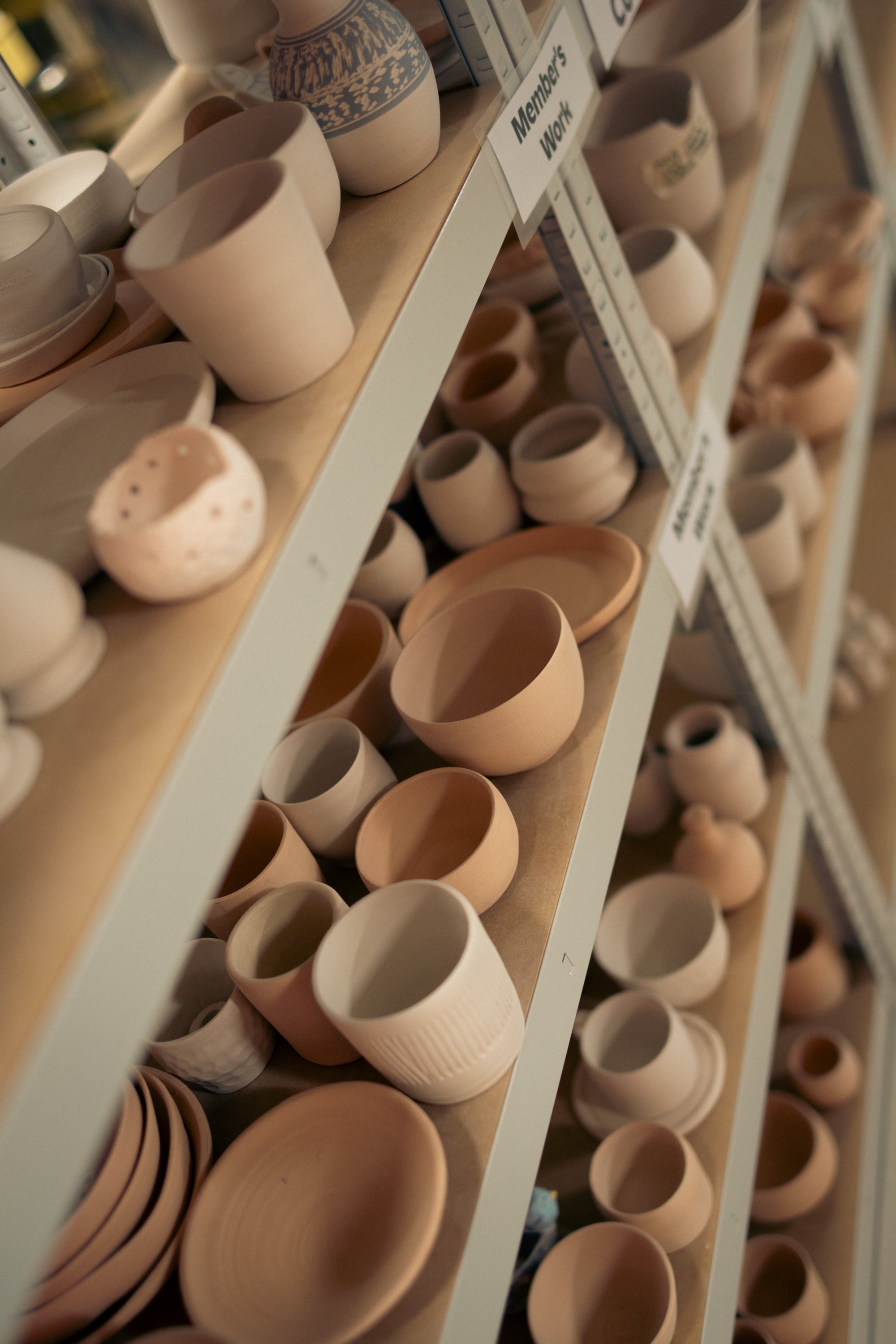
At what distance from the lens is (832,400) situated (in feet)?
5.18

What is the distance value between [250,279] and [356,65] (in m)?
0.27

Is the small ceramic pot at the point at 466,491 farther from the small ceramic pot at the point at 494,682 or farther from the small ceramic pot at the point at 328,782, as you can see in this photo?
the small ceramic pot at the point at 328,782

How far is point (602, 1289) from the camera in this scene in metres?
0.83

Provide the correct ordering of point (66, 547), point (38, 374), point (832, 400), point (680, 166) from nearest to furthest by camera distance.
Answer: point (66, 547) → point (38, 374) → point (680, 166) → point (832, 400)

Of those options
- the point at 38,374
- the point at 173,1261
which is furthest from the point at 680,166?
the point at 173,1261

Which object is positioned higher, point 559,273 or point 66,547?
point 66,547

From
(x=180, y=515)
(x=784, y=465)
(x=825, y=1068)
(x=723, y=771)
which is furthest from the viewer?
(x=784, y=465)

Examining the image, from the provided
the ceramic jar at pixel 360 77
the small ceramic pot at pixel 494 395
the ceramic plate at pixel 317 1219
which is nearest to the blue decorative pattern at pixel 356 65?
the ceramic jar at pixel 360 77

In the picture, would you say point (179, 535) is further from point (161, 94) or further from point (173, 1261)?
point (161, 94)

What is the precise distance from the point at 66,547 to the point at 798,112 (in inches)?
54.4

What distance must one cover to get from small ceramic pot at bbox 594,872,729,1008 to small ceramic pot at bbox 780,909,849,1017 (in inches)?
13.2

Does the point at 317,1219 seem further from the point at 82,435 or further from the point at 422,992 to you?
the point at 82,435

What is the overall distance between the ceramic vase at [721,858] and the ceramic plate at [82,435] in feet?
2.52

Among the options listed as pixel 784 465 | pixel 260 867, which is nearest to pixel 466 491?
pixel 260 867
